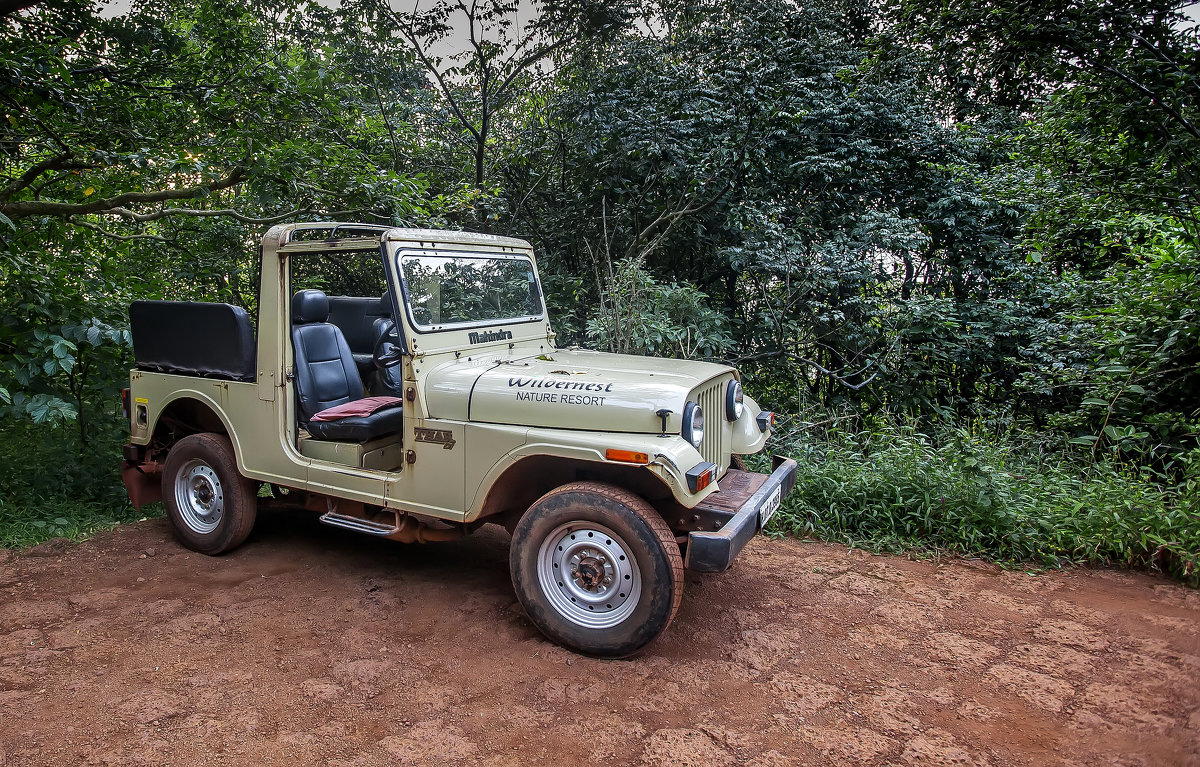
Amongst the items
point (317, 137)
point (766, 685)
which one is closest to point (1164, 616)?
point (766, 685)

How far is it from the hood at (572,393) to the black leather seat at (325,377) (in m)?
0.60

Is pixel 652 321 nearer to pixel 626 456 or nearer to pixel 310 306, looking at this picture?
pixel 310 306

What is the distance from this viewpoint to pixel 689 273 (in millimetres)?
9797

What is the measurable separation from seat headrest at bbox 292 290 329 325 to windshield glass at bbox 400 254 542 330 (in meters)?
0.66

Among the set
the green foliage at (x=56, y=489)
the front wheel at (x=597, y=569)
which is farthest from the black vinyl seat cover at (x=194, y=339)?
the front wheel at (x=597, y=569)

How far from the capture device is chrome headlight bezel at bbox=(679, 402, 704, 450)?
133 inches

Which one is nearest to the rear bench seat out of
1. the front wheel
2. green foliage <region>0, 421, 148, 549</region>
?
green foliage <region>0, 421, 148, 549</region>

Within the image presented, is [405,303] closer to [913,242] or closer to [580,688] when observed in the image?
[580,688]

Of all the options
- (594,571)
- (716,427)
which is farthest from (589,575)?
(716,427)

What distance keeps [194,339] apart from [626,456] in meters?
3.22

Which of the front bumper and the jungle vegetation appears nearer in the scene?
the front bumper

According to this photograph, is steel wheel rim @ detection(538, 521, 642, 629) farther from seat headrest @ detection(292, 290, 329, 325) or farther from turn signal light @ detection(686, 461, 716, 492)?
seat headrest @ detection(292, 290, 329, 325)

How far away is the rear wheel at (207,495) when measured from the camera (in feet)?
15.0

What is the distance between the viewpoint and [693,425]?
344 centimetres
